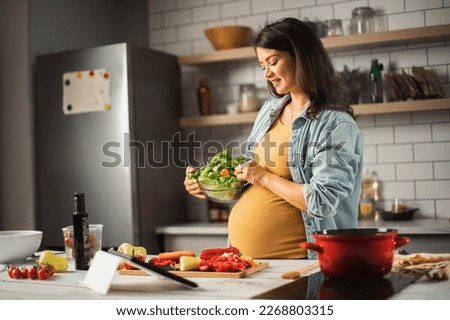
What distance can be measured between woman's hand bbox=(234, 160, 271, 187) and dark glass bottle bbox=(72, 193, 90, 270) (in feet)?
1.85

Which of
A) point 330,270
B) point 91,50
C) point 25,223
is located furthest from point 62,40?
point 330,270

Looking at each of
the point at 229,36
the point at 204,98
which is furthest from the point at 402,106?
the point at 204,98

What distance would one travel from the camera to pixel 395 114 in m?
3.82

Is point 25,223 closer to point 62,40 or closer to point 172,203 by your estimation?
point 172,203

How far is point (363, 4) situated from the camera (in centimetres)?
391

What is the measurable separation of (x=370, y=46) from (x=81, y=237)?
2.48m

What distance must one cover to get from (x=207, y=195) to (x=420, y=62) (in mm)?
2007

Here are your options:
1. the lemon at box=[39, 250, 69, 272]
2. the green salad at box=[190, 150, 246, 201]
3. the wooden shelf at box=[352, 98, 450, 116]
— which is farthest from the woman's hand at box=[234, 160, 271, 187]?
the wooden shelf at box=[352, 98, 450, 116]

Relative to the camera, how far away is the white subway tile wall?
12.2 feet

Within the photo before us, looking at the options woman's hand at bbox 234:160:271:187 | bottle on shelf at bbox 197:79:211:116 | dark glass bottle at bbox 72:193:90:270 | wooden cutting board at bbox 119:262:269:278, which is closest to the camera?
wooden cutting board at bbox 119:262:269:278

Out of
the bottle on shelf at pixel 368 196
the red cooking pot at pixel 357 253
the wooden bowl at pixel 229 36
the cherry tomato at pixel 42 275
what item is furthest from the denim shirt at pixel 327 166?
the wooden bowl at pixel 229 36

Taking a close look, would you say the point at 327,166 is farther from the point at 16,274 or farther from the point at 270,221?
the point at 16,274

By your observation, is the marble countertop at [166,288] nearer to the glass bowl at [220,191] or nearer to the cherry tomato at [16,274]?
the cherry tomato at [16,274]

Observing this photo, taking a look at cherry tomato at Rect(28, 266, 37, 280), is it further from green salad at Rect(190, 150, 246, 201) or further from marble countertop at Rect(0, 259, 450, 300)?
green salad at Rect(190, 150, 246, 201)
